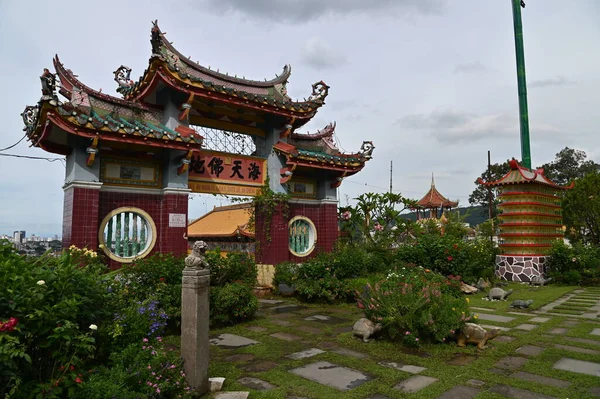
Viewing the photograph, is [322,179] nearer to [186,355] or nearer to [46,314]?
[186,355]

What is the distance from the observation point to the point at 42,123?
8.42m

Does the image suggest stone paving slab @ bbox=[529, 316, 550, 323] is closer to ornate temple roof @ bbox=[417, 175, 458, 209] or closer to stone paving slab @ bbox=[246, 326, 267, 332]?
stone paving slab @ bbox=[246, 326, 267, 332]

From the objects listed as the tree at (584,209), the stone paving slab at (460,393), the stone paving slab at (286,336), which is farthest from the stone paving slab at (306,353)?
the tree at (584,209)

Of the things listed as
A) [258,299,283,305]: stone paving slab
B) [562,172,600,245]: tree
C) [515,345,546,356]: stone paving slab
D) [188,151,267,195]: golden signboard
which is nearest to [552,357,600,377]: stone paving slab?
[515,345,546,356]: stone paving slab

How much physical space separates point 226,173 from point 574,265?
13.4 m

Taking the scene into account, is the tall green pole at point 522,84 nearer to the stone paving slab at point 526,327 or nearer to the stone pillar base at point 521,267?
the stone pillar base at point 521,267

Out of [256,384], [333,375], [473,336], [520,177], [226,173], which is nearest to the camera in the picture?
[256,384]

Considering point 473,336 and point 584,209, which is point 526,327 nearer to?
point 473,336

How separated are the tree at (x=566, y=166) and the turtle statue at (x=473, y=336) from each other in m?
41.6

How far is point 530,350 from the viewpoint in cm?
610

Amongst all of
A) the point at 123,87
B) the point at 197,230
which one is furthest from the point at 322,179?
the point at 197,230

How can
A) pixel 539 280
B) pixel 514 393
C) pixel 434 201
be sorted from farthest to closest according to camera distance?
pixel 434 201 < pixel 539 280 < pixel 514 393

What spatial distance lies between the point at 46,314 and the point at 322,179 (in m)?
10.5

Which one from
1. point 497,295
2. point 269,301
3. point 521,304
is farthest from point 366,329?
point 497,295
